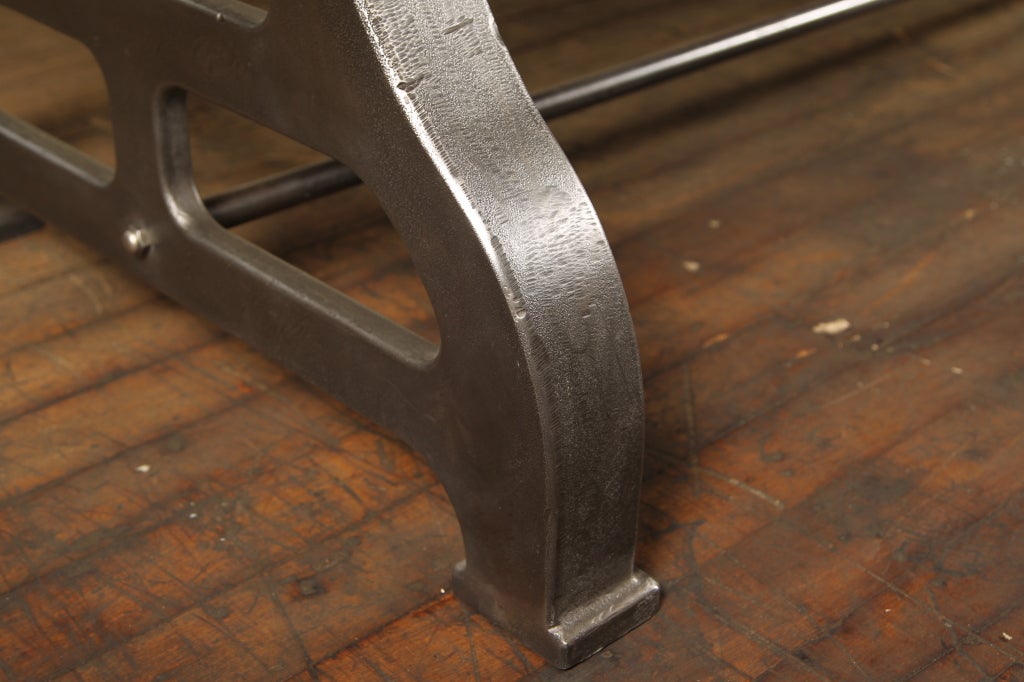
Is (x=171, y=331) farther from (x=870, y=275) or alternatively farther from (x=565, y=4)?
(x=565, y=4)

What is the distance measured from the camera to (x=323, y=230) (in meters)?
1.90

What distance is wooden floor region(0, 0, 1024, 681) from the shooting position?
119 cm

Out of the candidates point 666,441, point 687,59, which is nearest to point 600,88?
point 687,59

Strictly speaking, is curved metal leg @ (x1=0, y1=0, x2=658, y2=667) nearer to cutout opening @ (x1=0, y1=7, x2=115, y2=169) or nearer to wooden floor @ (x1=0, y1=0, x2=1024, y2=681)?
wooden floor @ (x1=0, y1=0, x2=1024, y2=681)

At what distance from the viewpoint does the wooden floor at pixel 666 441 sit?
1.19 metres

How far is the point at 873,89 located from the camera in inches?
93.7

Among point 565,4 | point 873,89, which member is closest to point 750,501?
point 873,89

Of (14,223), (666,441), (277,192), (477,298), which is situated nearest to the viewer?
(477,298)

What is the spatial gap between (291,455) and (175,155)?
34 cm

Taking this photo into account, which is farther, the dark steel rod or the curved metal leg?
the dark steel rod

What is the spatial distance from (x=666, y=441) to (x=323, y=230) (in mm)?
666

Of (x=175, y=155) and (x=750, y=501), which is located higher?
(x=175, y=155)

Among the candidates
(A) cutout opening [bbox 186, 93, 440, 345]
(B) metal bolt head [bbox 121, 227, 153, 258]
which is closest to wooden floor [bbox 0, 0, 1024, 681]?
(A) cutout opening [bbox 186, 93, 440, 345]

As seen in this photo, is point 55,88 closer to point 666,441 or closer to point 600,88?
point 600,88
